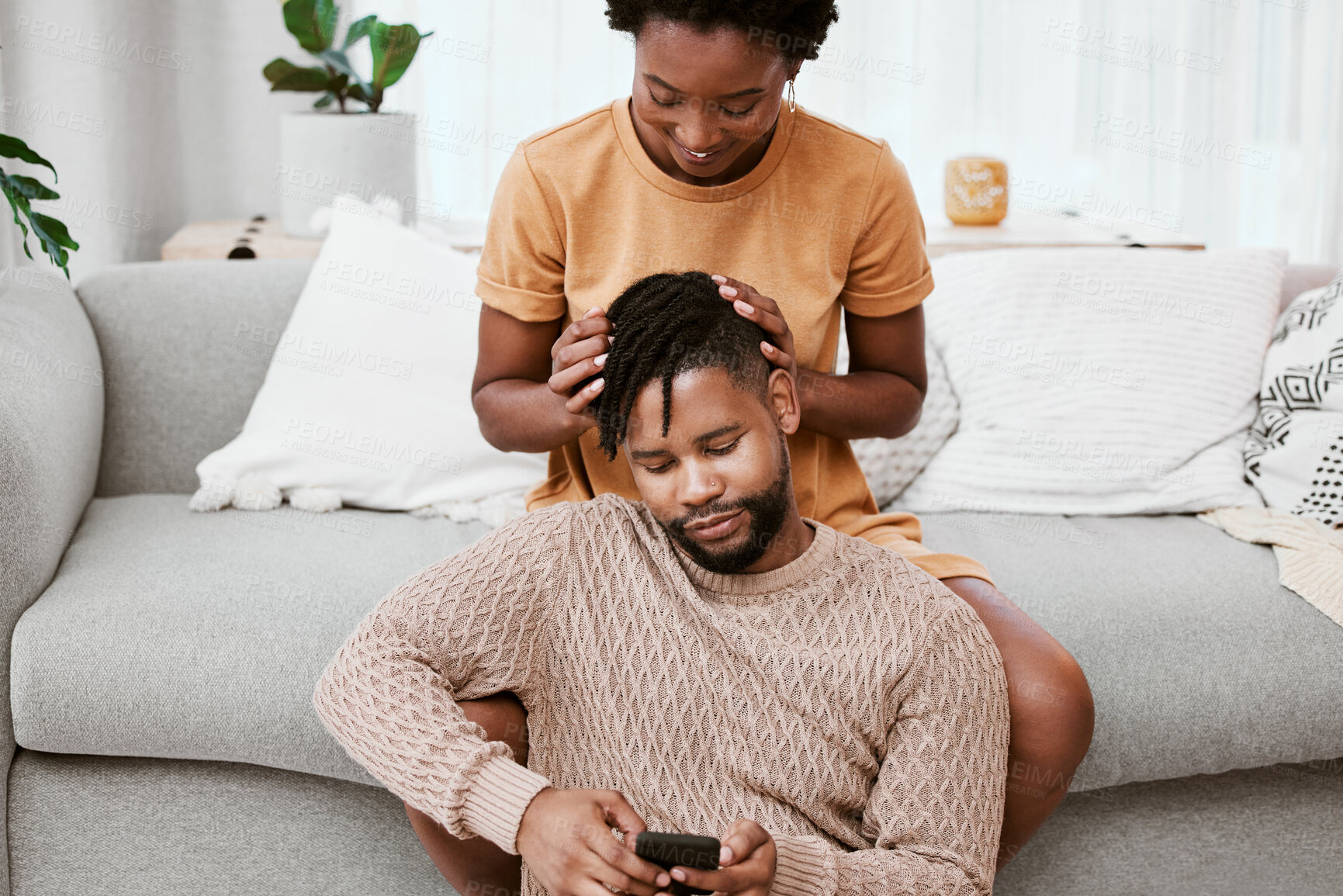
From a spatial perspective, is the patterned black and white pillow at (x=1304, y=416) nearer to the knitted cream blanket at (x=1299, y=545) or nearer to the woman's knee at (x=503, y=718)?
the knitted cream blanket at (x=1299, y=545)

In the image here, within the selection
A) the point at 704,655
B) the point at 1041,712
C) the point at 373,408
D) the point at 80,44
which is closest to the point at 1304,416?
the point at 1041,712

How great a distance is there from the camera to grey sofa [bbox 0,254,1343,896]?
49.3 inches

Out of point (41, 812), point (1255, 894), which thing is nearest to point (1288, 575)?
point (1255, 894)

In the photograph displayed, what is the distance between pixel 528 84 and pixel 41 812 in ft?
6.20

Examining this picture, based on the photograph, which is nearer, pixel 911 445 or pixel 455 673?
pixel 455 673

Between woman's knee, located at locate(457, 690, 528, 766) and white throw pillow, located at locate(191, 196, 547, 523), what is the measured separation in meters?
0.54

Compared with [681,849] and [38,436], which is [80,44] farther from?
[681,849]

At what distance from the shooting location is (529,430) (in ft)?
4.05

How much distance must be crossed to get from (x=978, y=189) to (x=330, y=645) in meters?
1.67

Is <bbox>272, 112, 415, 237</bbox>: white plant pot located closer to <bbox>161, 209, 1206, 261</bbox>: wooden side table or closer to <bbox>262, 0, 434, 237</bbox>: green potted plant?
<bbox>262, 0, 434, 237</bbox>: green potted plant

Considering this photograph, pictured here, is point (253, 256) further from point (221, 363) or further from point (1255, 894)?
point (1255, 894)

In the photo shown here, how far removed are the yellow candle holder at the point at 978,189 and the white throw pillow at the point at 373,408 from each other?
1130mm

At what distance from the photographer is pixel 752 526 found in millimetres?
1047

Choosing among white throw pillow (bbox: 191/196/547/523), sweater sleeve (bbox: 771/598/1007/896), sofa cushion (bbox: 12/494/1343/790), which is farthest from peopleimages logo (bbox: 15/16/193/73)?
sweater sleeve (bbox: 771/598/1007/896)
